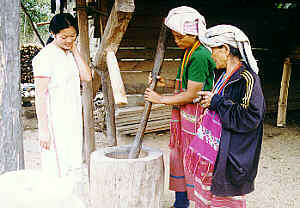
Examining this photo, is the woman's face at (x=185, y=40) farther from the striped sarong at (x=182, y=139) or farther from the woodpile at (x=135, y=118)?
the woodpile at (x=135, y=118)

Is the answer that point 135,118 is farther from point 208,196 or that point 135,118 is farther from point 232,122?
point 232,122

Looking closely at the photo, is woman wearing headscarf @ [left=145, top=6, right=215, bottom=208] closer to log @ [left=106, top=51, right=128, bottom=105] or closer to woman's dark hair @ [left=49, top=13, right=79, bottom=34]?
log @ [left=106, top=51, right=128, bottom=105]

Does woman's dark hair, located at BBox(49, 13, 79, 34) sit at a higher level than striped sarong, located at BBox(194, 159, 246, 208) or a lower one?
higher

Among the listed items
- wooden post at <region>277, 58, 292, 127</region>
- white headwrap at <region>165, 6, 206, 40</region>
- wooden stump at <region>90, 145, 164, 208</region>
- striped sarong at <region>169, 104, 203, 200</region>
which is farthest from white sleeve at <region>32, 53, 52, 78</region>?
wooden post at <region>277, 58, 292, 127</region>

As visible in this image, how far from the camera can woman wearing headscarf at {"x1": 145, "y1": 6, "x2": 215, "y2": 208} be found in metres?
2.43

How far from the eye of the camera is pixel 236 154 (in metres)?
1.98

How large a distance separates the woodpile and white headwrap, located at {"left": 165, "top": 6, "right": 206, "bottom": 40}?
327 cm

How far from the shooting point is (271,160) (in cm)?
485

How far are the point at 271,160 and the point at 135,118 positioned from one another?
2253 mm

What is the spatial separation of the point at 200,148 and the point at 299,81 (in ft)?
22.0

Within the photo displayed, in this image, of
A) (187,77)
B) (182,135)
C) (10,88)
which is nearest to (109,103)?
(182,135)

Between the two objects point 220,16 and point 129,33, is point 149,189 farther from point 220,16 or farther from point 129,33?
point 220,16

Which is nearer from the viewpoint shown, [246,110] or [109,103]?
[246,110]

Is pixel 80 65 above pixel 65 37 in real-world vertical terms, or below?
below
